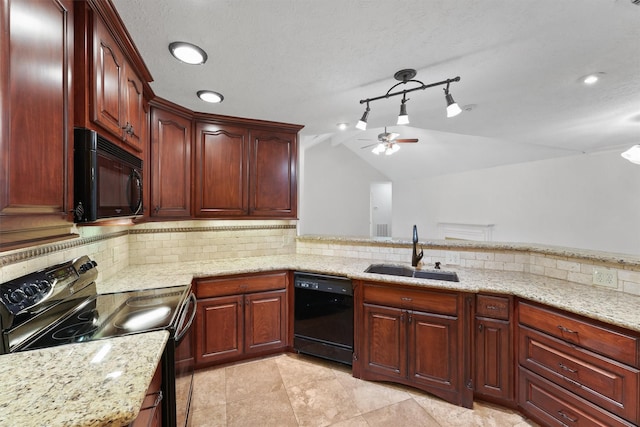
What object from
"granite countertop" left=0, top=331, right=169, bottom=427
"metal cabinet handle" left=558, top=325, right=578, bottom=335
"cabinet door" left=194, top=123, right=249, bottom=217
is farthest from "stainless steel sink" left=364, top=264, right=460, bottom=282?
"granite countertop" left=0, top=331, right=169, bottom=427

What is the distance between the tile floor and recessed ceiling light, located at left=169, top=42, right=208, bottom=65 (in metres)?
2.32

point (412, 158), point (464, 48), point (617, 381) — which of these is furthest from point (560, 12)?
point (412, 158)

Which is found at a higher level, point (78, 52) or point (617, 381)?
point (78, 52)

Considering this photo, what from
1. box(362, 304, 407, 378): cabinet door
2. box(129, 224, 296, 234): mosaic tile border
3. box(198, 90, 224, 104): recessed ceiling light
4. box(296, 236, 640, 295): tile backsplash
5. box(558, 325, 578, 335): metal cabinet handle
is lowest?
box(362, 304, 407, 378): cabinet door

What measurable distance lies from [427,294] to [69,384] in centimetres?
191

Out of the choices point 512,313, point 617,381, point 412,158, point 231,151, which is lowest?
point 617,381

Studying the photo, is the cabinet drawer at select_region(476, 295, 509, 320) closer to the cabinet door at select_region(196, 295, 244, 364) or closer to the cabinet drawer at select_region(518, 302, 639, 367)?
the cabinet drawer at select_region(518, 302, 639, 367)

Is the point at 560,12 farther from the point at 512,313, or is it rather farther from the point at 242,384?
the point at 242,384

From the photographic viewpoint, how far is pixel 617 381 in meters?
1.32

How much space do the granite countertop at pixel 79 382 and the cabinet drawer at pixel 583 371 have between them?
209cm

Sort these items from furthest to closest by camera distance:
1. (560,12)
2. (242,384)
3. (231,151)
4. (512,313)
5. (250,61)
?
(231,151), (242,384), (512,313), (250,61), (560,12)

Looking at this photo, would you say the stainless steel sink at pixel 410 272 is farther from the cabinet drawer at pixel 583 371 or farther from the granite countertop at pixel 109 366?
the cabinet drawer at pixel 583 371

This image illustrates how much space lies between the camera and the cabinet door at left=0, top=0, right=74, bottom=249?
2.40 ft

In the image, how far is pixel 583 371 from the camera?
4.73 feet
